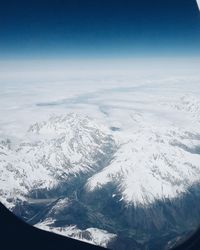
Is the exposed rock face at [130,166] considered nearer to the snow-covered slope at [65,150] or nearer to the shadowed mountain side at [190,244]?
the snow-covered slope at [65,150]

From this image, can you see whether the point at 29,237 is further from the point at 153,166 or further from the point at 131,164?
the point at 153,166

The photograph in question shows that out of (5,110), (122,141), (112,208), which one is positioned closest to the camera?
(5,110)

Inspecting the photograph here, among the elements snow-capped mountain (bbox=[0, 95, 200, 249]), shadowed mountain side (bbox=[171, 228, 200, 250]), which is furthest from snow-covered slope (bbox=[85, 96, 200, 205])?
shadowed mountain side (bbox=[171, 228, 200, 250])

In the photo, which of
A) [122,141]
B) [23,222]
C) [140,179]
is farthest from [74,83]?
[23,222]

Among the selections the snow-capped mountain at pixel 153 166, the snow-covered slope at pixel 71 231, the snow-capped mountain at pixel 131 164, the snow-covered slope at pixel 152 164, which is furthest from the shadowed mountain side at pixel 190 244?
the snow-covered slope at pixel 152 164

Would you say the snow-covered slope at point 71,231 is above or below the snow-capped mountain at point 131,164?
above

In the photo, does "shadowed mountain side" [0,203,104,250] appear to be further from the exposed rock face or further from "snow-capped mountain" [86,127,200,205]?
"snow-capped mountain" [86,127,200,205]

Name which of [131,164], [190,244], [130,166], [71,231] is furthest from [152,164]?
[190,244]

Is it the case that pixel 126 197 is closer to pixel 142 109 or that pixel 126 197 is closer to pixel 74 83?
pixel 142 109
